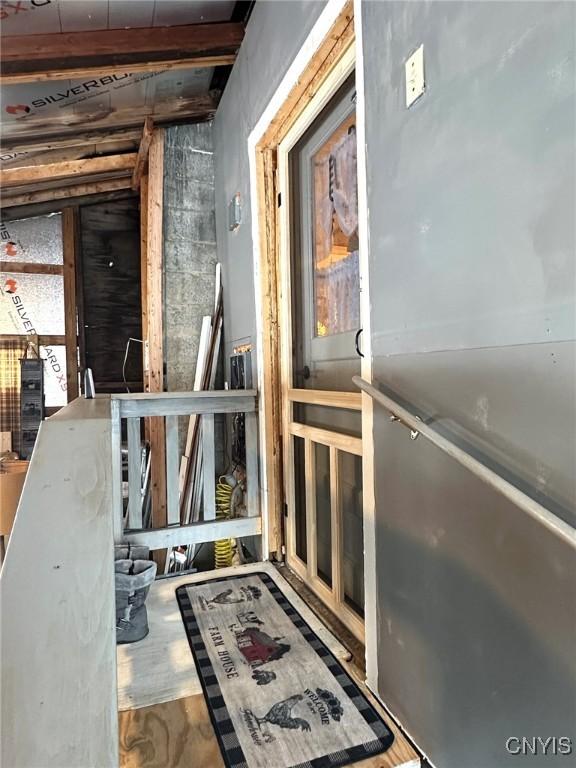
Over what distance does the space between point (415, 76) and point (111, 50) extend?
2.21 metres

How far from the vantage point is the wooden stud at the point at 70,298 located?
16.7 ft

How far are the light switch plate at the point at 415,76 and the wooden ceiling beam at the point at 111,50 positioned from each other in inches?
81.7

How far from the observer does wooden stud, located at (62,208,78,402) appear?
510 centimetres

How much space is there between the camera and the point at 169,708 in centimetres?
159

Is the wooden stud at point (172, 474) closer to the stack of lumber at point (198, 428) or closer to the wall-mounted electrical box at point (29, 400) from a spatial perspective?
the stack of lumber at point (198, 428)

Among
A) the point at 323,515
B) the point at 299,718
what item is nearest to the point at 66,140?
the point at 323,515

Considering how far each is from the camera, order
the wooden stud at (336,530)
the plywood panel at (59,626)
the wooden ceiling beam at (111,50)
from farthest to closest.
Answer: the wooden ceiling beam at (111,50)
the wooden stud at (336,530)
the plywood panel at (59,626)

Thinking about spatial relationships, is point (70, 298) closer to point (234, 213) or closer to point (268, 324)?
point (234, 213)

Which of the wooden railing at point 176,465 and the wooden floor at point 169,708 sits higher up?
the wooden railing at point 176,465

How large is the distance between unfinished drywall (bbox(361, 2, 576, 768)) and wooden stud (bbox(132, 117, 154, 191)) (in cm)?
247

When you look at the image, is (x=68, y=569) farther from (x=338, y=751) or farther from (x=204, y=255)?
(x=204, y=255)

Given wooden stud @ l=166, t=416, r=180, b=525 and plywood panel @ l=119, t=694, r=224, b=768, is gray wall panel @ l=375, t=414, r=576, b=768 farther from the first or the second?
wooden stud @ l=166, t=416, r=180, b=525

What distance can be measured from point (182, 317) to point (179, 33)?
1.83m

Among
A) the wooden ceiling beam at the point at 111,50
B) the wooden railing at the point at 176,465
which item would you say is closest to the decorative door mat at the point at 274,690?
the wooden railing at the point at 176,465
